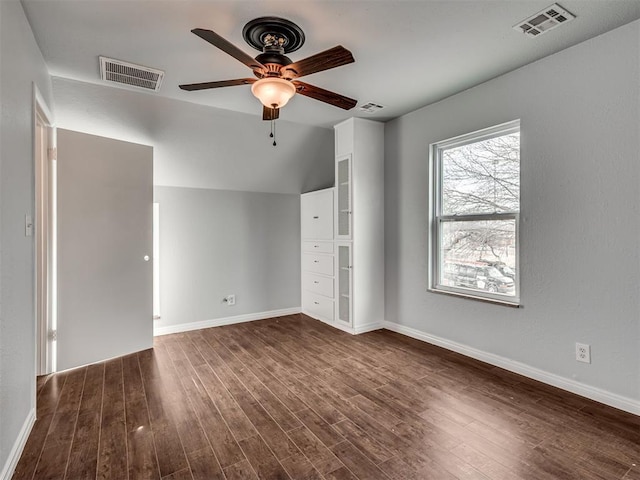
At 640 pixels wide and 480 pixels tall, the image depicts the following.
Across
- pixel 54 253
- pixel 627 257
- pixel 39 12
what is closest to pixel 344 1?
pixel 39 12

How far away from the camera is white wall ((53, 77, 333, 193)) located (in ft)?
10.3

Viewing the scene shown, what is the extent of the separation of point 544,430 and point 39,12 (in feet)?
12.9

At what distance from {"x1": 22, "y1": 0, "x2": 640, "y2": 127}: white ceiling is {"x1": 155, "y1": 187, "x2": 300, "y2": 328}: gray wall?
159cm

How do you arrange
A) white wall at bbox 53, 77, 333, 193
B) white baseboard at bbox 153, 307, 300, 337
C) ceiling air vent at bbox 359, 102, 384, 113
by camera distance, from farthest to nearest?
white baseboard at bbox 153, 307, 300, 337, ceiling air vent at bbox 359, 102, 384, 113, white wall at bbox 53, 77, 333, 193

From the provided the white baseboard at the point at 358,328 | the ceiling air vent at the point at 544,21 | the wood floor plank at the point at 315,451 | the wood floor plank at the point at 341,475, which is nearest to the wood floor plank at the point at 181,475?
the wood floor plank at the point at 315,451

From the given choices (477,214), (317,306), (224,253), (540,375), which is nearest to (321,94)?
(477,214)

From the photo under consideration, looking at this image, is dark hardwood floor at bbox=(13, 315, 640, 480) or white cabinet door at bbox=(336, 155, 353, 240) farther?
white cabinet door at bbox=(336, 155, 353, 240)

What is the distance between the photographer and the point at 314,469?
1699 mm

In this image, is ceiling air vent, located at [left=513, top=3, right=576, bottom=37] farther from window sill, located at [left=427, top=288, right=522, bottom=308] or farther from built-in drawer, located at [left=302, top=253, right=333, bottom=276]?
built-in drawer, located at [left=302, top=253, right=333, bottom=276]

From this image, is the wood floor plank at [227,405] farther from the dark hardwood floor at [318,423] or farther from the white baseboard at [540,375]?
the white baseboard at [540,375]

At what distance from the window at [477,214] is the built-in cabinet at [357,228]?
723 mm

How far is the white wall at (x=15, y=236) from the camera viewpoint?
164 cm

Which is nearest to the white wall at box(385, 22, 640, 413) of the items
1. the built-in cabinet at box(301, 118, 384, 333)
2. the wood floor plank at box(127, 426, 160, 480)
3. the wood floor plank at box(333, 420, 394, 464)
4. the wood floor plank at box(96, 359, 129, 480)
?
the built-in cabinet at box(301, 118, 384, 333)

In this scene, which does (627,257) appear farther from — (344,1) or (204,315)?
(204,315)
